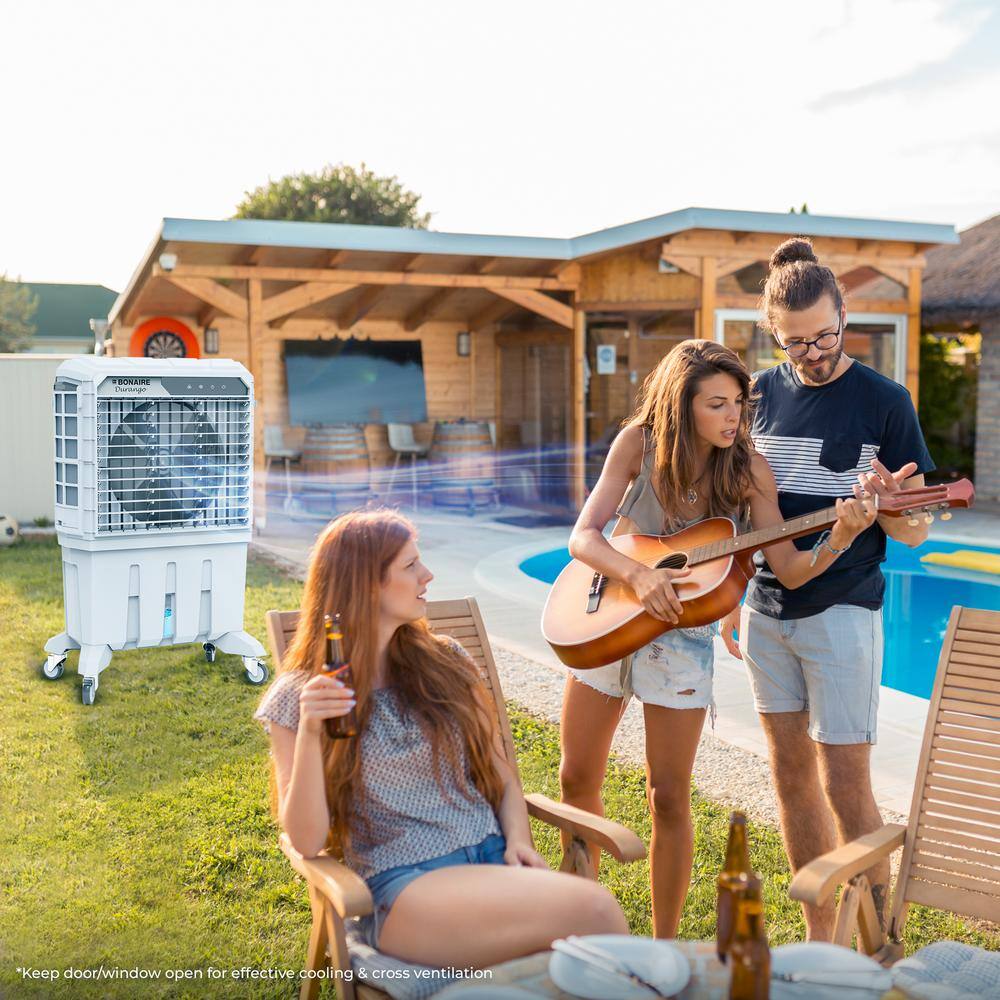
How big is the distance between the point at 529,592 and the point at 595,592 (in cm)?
477

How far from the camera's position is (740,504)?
248 cm

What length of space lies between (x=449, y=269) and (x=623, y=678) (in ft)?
30.3

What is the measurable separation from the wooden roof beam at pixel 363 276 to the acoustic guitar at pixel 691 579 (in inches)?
324

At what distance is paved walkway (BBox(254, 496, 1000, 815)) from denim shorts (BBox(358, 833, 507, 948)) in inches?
72.7

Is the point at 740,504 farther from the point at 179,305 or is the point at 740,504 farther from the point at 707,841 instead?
the point at 179,305

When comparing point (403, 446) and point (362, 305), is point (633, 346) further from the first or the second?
point (362, 305)

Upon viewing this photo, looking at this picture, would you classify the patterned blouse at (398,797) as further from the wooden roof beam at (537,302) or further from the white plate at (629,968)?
the wooden roof beam at (537,302)

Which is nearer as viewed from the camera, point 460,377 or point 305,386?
point 305,386

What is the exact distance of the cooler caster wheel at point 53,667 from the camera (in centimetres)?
500

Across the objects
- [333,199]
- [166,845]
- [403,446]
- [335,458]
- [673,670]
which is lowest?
[166,845]

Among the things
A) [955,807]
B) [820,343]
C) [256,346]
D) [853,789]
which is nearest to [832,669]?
[853,789]

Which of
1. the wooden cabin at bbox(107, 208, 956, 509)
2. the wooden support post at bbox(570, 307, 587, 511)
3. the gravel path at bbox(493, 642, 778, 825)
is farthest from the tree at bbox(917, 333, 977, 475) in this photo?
the gravel path at bbox(493, 642, 778, 825)

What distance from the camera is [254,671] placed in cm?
500

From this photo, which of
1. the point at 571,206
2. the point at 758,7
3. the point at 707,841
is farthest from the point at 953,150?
the point at 571,206
